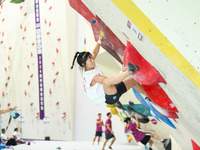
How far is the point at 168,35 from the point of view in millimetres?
1270

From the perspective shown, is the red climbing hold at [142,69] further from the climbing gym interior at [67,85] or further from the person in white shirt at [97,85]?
the person in white shirt at [97,85]

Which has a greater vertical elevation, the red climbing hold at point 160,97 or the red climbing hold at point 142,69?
the red climbing hold at point 142,69

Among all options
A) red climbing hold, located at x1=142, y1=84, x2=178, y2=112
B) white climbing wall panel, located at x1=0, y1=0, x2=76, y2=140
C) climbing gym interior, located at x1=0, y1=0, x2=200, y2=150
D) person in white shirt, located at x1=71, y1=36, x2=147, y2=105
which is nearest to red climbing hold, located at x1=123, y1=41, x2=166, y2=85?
climbing gym interior, located at x1=0, y1=0, x2=200, y2=150

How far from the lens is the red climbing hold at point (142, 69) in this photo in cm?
161

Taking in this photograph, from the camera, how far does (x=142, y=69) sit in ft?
5.60

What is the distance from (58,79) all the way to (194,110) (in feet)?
25.1

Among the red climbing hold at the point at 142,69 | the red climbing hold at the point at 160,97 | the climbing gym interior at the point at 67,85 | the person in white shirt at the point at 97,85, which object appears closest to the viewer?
the red climbing hold at the point at 142,69

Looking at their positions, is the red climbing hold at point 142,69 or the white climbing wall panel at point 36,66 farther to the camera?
the white climbing wall panel at point 36,66

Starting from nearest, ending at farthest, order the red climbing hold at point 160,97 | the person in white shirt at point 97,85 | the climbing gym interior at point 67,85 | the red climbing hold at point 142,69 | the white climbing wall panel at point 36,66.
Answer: the red climbing hold at point 142,69, the red climbing hold at point 160,97, the climbing gym interior at point 67,85, the person in white shirt at point 97,85, the white climbing wall panel at point 36,66

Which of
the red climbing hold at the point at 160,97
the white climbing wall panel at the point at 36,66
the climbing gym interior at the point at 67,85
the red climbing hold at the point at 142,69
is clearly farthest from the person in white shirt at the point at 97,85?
the white climbing wall panel at the point at 36,66

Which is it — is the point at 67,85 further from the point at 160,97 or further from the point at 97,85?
the point at 160,97

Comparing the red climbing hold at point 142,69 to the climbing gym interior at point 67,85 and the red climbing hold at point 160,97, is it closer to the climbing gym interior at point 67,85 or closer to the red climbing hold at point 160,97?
the climbing gym interior at point 67,85

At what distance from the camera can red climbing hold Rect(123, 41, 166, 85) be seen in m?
1.61

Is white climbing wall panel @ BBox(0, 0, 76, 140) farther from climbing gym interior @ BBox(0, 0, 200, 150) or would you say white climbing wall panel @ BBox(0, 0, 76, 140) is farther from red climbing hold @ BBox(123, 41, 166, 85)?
red climbing hold @ BBox(123, 41, 166, 85)
